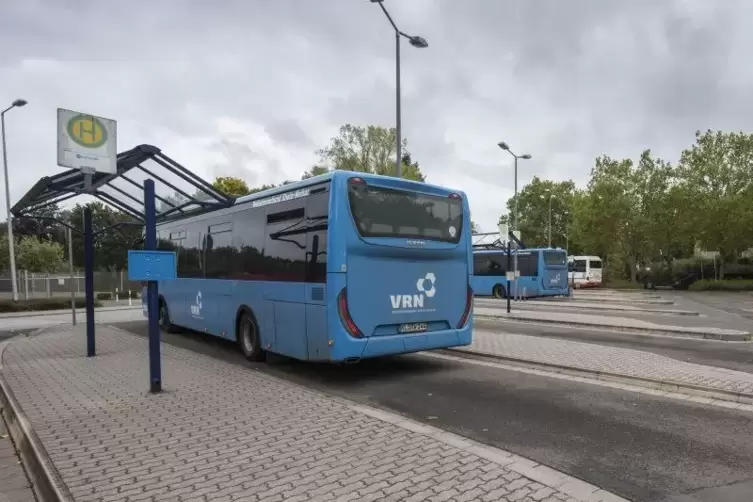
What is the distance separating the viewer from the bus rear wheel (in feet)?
32.5

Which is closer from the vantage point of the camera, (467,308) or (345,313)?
(345,313)

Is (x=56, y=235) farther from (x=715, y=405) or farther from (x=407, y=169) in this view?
(x=715, y=405)

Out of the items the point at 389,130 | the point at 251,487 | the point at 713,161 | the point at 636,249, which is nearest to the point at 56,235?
the point at 389,130

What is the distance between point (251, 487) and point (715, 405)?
18.6 feet

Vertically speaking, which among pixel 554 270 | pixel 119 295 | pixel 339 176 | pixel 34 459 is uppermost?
pixel 339 176

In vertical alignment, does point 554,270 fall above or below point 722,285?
above

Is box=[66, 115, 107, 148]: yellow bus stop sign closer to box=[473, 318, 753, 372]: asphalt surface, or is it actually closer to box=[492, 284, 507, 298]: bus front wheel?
box=[473, 318, 753, 372]: asphalt surface

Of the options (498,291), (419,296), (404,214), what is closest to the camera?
(404,214)

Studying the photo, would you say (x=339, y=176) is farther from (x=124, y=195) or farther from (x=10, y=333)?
(x=10, y=333)

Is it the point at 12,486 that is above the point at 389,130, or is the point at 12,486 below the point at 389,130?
below

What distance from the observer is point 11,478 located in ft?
16.3

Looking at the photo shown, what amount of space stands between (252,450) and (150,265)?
3.46m

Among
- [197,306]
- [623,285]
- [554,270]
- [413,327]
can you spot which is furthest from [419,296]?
[623,285]

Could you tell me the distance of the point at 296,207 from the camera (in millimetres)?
8758
